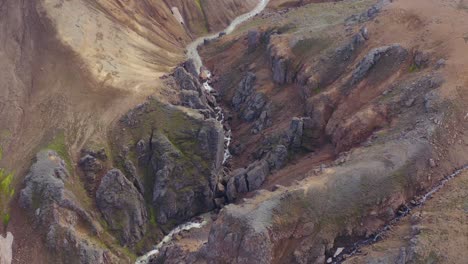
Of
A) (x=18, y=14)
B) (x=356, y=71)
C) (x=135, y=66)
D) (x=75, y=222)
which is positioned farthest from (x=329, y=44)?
(x=18, y=14)

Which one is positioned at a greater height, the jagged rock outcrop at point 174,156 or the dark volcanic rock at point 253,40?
the dark volcanic rock at point 253,40

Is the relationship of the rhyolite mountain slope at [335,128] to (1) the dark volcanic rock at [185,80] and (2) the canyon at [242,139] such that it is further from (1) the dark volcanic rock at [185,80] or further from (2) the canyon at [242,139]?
(1) the dark volcanic rock at [185,80]

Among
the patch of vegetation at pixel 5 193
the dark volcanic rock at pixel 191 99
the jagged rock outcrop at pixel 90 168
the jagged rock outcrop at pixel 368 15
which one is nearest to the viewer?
the patch of vegetation at pixel 5 193

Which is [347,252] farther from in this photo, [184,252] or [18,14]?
[18,14]

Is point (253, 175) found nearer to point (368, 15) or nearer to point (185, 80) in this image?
point (185, 80)

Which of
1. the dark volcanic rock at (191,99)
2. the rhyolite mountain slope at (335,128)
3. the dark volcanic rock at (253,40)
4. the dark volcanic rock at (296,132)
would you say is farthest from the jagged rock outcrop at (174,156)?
the dark volcanic rock at (253,40)

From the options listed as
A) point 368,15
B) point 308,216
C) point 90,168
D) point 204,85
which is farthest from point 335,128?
point 204,85

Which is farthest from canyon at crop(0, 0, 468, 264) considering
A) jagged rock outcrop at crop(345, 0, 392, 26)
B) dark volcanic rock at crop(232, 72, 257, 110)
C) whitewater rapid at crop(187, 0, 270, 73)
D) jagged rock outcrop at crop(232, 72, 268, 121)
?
whitewater rapid at crop(187, 0, 270, 73)

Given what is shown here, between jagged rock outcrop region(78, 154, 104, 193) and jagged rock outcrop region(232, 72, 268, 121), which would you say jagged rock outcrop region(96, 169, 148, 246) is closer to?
jagged rock outcrop region(78, 154, 104, 193)
